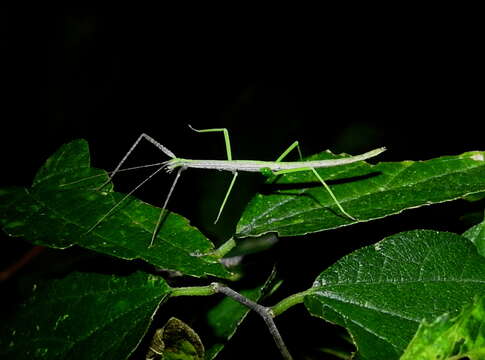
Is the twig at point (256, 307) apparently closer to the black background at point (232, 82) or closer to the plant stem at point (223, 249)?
the plant stem at point (223, 249)

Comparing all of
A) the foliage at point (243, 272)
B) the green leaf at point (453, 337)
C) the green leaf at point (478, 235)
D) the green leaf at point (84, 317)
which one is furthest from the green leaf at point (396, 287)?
the green leaf at point (84, 317)

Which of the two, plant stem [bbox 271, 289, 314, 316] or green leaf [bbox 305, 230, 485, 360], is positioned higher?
green leaf [bbox 305, 230, 485, 360]

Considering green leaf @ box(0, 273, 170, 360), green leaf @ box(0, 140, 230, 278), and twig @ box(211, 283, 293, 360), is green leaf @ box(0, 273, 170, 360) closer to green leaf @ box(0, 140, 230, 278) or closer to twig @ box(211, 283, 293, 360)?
green leaf @ box(0, 140, 230, 278)

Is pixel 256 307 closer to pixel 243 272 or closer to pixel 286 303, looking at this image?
pixel 286 303

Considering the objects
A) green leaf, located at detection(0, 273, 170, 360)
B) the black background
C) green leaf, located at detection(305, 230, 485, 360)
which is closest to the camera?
green leaf, located at detection(305, 230, 485, 360)

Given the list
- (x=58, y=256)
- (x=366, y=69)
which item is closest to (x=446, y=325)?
(x=58, y=256)

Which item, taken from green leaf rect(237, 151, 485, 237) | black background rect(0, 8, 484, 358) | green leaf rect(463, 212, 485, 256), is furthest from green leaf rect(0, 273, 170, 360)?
black background rect(0, 8, 484, 358)
